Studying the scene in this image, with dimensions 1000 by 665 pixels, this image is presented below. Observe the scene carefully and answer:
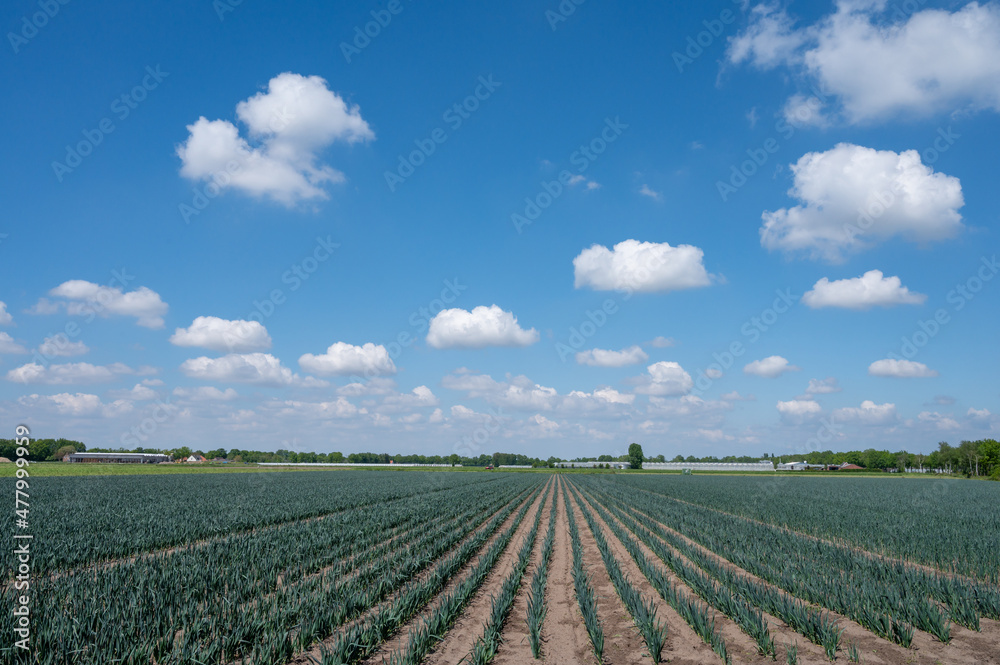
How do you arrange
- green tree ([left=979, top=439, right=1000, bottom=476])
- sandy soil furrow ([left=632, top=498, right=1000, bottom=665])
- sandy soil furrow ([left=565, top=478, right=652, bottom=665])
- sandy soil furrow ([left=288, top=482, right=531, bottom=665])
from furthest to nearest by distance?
1. green tree ([left=979, top=439, right=1000, bottom=476])
2. sandy soil furrow ([left=565, top=478, right=652, bottom=665])
3. sandy soil furrow ([left=632, top=498, right=1000, bottom=665])
4. sandy soil furrow ([left=288, top=482, right=531, bottom=665])

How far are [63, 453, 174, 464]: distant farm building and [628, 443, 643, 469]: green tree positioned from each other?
16760 centimetres

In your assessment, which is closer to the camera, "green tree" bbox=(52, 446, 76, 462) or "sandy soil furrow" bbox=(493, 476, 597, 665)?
"sandy soil furrow" bbox=(493, 476, 597, 665)

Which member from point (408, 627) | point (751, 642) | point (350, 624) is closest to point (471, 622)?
point (408, 627)

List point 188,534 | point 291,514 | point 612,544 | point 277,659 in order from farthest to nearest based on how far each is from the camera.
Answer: point 291,514, point 612,544, point 188,534, point 277,659

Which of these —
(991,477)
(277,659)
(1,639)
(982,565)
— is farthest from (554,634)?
(991,477)

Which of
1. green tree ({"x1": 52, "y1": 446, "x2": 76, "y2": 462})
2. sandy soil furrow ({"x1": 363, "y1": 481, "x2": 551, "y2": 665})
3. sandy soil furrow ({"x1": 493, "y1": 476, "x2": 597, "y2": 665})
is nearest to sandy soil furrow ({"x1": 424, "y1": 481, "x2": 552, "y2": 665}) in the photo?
sandy soil furrow ({"x1": 363, "y1": 481, "x2": 551, "y2": 665})

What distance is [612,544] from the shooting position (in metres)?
18.0

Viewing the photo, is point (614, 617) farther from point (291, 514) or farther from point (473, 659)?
point (291, 514)

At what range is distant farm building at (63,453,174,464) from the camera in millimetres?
136250

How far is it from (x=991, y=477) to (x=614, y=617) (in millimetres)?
126311

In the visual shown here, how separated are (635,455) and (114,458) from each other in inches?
6967

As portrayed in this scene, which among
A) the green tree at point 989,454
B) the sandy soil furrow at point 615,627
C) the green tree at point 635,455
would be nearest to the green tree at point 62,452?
the sandy soil furrow at point 615,627

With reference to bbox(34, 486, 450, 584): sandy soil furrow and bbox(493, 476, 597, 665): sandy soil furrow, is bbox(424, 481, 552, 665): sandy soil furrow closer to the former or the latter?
bbox(493, 476, 597, 665): sandy soil furrow

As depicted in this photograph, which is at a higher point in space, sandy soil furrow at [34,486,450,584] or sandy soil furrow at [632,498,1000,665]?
sandy soil furrow at [632,498,1000,665]
